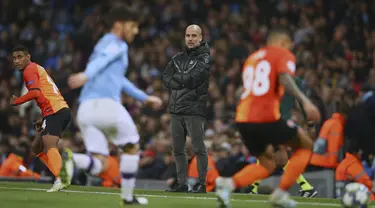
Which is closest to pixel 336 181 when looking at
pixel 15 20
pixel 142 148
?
pixel 142 148

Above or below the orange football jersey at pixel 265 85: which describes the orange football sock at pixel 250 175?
below

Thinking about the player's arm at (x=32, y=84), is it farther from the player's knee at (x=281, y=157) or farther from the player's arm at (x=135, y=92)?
the player's knee at (x=281, y=157)

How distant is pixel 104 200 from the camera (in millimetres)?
10703

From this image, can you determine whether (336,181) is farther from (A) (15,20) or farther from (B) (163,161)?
(A) (15,20)

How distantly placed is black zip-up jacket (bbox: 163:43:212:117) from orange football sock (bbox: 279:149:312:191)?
13.3 feet

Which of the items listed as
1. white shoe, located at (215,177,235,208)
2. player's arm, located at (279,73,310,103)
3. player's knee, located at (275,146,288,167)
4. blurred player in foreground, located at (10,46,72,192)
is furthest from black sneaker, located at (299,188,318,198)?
player's arm, located at (279,73,310,103)

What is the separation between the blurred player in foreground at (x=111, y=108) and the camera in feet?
30.8

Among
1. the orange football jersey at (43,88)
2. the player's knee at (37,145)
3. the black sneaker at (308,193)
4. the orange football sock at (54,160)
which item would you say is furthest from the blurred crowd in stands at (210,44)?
the orange football sock at (54,160)

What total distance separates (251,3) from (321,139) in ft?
27.5

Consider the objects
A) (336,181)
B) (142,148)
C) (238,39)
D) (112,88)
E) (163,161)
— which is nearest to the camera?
(112,88)

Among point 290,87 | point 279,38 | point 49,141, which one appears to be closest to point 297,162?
point 290,87

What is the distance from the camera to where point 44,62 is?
79.7 ft

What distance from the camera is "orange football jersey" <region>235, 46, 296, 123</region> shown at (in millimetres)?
8820

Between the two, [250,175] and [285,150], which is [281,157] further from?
[250,175]
